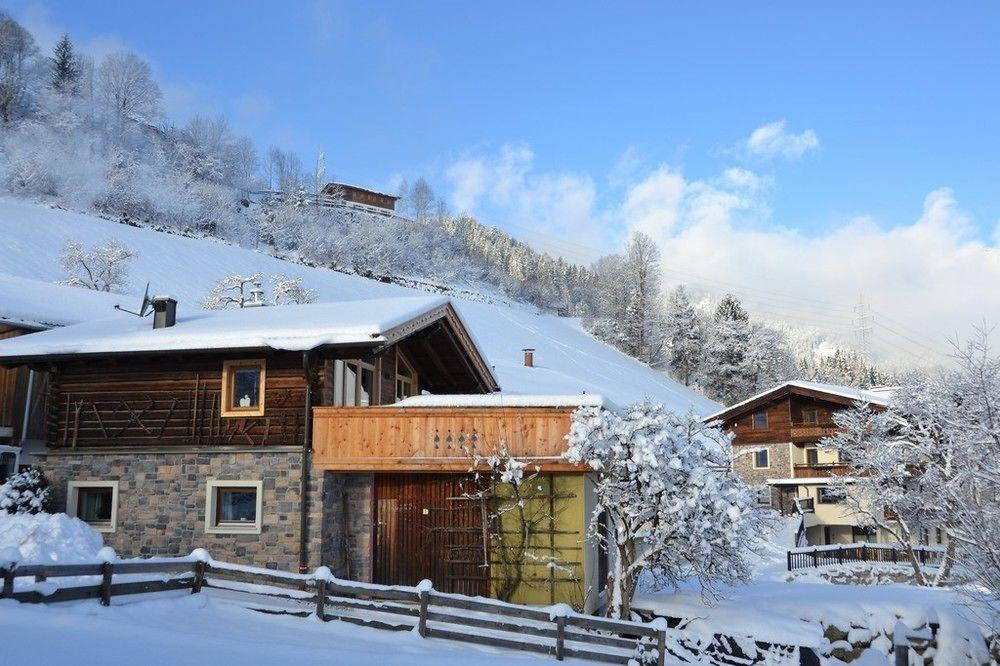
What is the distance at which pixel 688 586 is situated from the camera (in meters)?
19.9

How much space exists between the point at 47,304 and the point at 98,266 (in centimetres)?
2257

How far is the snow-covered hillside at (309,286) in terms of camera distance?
163 feet

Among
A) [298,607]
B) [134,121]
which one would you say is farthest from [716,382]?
[134,121]

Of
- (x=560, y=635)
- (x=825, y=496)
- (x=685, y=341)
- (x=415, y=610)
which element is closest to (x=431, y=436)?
(x=415, y=610)

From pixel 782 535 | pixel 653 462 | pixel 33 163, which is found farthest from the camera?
pixel 33 163

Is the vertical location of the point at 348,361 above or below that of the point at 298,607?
above

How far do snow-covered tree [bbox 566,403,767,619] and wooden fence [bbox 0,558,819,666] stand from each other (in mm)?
1555

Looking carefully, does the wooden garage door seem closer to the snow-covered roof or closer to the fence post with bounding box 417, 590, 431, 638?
the fence post with bounding box 417, 590, 431, 638

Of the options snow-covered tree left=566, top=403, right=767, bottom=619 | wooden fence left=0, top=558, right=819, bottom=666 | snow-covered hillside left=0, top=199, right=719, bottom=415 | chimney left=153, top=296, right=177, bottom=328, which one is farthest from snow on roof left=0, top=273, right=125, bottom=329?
snow-covered tree left=566, top=403, right=767, bottom=619

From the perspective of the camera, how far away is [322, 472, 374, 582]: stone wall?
17.6m

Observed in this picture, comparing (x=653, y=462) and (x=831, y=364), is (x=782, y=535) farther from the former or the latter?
(x=831, y=364)

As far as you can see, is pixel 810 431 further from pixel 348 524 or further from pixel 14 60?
pixel 14 60

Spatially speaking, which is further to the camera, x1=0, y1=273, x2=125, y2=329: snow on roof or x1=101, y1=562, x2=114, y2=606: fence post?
x1=0, y1=273, x2=125, y2=329: snow on roof

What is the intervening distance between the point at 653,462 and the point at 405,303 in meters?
9.20
